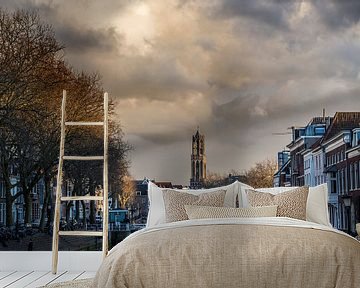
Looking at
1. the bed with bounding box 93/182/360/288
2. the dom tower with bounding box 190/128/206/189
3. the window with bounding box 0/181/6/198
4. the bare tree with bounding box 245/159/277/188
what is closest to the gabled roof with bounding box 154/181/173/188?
the dom tower with bounding box 190/128/206/189

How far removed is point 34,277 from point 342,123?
3.75 metres

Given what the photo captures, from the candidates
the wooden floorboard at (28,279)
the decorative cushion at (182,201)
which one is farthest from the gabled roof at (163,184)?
the wooden floorboard at (28,279)

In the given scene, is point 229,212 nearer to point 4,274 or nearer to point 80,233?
point 80,233

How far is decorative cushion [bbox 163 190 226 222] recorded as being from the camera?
234 inches

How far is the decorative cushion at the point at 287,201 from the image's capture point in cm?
578

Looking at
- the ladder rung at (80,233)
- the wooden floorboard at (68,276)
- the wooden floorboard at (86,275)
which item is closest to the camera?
the wooden floorboard at (68,276)

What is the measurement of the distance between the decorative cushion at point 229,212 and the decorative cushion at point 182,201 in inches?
10.1

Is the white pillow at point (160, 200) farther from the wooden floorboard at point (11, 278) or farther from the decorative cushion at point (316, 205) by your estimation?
the wooden floorboard at point (11, 278)

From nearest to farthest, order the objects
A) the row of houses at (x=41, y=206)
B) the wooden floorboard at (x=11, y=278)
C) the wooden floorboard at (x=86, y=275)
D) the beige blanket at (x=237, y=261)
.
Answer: the beige blanket at (x=237, y=261) < the wooden floorboard at (x=11, y=278) < the wooden floorboard at (x=86, y=275) < the row of houses at (x=41, y=206)

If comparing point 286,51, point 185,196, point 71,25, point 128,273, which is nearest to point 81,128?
point 71,25

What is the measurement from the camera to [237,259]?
4.18m

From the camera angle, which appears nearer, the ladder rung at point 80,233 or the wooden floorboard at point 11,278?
the wooden floorboard at point 11,278

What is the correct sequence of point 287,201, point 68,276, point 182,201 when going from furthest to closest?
point 68,276
point 182,201
point 287,201

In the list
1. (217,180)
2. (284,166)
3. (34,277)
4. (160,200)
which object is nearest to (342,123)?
(284,166)
